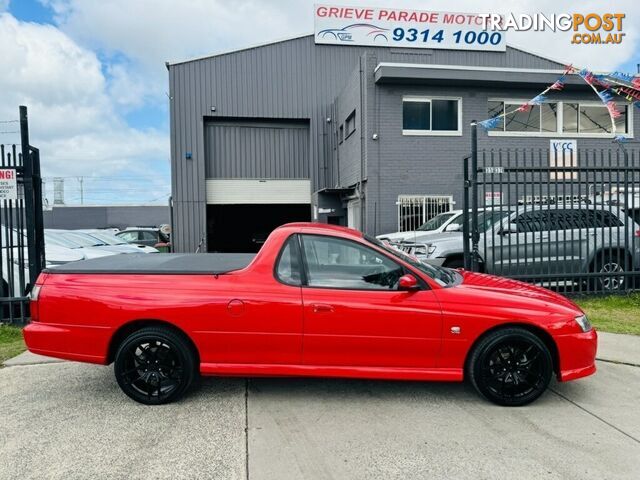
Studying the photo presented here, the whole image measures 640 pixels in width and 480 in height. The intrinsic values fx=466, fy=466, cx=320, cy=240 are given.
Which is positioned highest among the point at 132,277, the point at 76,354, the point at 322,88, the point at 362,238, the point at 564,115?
the point at 322,88

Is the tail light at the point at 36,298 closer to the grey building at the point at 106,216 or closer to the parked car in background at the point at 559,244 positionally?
the parked car in background at the point at 559,244

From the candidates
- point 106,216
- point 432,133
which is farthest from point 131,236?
point 106,216

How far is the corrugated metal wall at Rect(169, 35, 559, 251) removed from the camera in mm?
18047

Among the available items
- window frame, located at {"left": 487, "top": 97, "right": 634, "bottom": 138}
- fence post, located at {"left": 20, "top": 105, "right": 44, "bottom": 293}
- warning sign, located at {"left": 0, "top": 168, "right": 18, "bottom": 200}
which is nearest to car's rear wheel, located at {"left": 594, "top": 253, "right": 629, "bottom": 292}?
window frame, located at {"left": 487, "top": 97, "right": 634, "bottom": 138}

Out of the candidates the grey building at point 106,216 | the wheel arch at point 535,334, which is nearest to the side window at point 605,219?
the wheel arch at point 535,334

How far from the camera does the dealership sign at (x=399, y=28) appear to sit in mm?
18250

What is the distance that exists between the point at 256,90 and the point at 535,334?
Result: 16599 millimetres

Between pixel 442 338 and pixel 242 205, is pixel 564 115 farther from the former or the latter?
pixel 442 338

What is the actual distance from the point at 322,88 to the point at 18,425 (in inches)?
671

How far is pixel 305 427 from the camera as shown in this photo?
3.52m

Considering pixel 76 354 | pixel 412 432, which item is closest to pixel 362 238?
pixel 412 432

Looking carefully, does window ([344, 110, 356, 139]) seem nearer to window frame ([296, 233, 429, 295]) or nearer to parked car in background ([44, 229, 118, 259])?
parked car in background ([44, 229, 118, 259])

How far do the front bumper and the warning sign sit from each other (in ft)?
22.4

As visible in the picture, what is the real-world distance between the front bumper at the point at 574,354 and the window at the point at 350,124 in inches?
486
